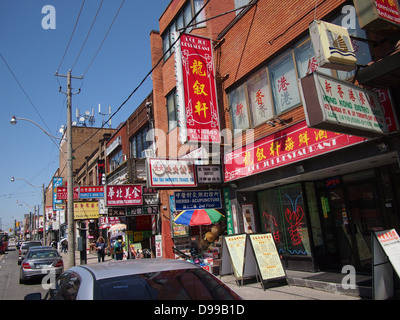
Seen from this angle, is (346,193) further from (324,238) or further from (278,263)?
(278,263)

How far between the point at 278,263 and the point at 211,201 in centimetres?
400

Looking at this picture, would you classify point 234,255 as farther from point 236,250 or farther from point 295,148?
point 295,148

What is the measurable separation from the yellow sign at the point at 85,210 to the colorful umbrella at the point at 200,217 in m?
10.4

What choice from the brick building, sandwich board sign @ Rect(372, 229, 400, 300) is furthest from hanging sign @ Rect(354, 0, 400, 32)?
sandwich board sign @ Rect(372, 229, 400, 300)

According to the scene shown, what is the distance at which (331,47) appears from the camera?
20.0ft

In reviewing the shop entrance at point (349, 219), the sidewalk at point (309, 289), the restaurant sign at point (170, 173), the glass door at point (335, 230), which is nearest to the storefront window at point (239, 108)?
the restaurant sign at point (170, 173)

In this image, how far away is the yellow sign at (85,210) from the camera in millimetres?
21219

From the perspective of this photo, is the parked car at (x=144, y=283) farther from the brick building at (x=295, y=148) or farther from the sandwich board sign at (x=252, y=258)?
the sandwich board sign at (x=252, y=258)

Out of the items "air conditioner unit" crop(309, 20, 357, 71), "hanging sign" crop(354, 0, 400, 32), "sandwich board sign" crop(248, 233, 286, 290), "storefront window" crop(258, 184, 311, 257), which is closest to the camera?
"air conditioner unit" crop(309, 20, 357, 71)

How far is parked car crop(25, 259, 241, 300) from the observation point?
300 centimetres

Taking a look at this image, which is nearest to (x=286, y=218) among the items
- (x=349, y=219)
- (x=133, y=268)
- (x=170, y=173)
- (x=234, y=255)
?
(x=349, y=219)

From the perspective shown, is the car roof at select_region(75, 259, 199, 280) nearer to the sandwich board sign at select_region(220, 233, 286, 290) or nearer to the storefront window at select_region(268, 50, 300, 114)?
the sandwich board sign at select_region(220, 233, 286, 290)

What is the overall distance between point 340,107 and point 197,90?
6241 millimetres

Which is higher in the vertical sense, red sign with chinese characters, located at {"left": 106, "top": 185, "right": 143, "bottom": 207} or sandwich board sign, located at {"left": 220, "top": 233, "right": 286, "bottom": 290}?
red sign with chinese characters, located at {"left": 106, "top": 185, "right": 143, "bottom": 207}
